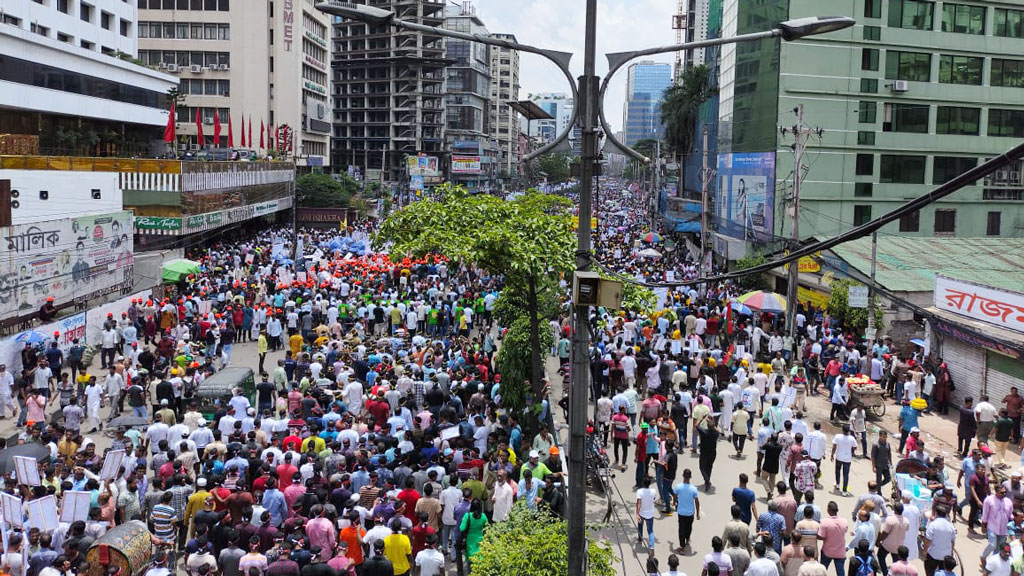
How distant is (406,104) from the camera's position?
110 metres

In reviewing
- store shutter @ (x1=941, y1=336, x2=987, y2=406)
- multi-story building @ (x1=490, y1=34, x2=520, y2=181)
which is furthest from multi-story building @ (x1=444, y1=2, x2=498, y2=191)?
store shutter @ (x1=941, y1=336, x2=987, y2=406)

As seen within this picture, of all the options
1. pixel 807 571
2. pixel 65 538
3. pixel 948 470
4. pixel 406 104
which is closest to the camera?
pixel 807 571

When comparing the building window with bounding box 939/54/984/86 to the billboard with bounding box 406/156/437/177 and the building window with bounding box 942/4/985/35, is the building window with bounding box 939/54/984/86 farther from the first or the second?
the billboard with bounding box 406/156/437/177

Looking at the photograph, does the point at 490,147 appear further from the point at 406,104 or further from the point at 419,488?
the point at 419,488

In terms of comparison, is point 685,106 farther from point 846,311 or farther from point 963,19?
point 846,311

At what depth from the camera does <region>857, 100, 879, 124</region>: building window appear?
130 ft

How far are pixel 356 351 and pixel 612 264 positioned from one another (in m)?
16.3

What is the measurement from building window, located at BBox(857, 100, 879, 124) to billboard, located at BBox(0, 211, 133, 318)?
31.3 metres

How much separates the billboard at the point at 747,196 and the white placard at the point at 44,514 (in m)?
32.8

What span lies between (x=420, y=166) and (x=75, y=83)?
36.9 m

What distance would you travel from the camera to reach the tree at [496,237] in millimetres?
13586

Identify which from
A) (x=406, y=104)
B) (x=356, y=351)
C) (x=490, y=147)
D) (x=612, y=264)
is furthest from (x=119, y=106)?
(x=490, y=147)


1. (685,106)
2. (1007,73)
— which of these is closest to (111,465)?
(1007,73)

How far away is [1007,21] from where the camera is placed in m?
39.9
